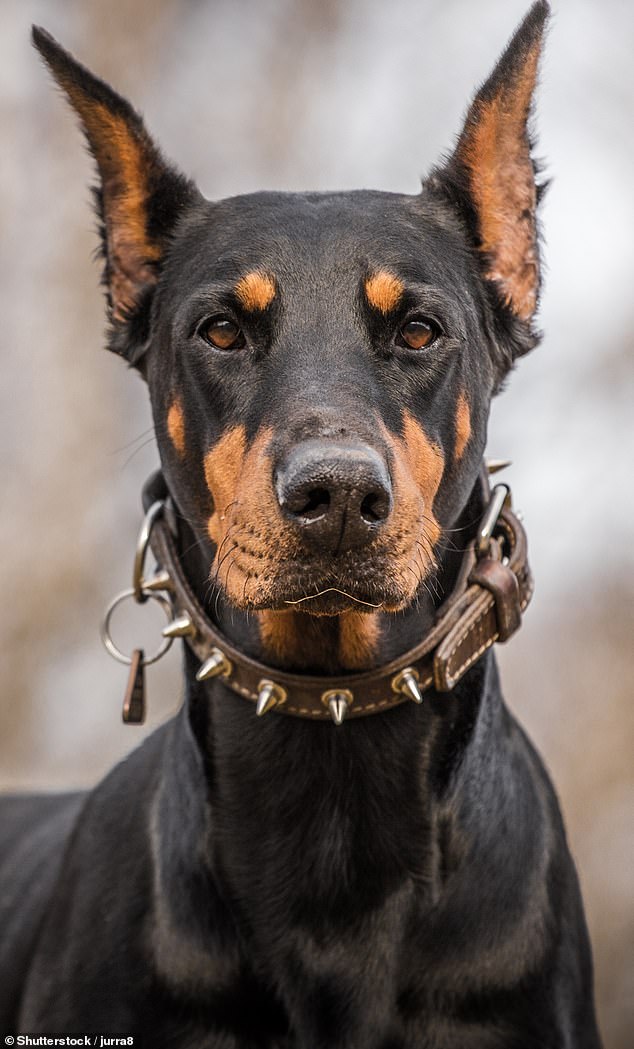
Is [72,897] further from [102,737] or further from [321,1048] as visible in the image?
[102,737]

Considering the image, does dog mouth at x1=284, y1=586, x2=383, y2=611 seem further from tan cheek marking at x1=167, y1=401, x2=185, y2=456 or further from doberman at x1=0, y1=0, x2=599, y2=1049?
tan cheek marking at x1=167, y1=401, x2=185, y2=456

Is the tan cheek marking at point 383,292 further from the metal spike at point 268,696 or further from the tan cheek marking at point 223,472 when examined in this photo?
the metal spike at point 268,696

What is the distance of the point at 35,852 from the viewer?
3.90 metres

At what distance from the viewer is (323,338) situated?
2.65 m

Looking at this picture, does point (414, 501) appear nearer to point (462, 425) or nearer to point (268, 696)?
point (462, 425)

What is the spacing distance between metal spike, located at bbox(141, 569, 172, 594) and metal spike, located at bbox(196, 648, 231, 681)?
25cm

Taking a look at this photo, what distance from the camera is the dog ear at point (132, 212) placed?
2977mm

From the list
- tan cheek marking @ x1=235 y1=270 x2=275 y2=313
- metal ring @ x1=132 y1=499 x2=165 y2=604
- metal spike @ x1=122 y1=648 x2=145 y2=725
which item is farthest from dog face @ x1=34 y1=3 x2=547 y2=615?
metal spike @ x1=122 y1=648 x2=145 y2=725

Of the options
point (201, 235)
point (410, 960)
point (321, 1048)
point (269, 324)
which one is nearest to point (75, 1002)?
point (321, 1048)

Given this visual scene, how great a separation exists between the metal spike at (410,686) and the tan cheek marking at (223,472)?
0.49 meters

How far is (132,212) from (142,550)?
87 centimetres

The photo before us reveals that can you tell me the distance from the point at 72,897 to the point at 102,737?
448 cm

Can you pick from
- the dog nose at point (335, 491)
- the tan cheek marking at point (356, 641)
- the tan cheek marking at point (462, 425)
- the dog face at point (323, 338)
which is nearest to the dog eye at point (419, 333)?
the dog face at point (323, 338)

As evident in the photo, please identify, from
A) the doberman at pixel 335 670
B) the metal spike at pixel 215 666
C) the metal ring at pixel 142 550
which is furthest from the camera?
the metal ring at pixel 142 550
